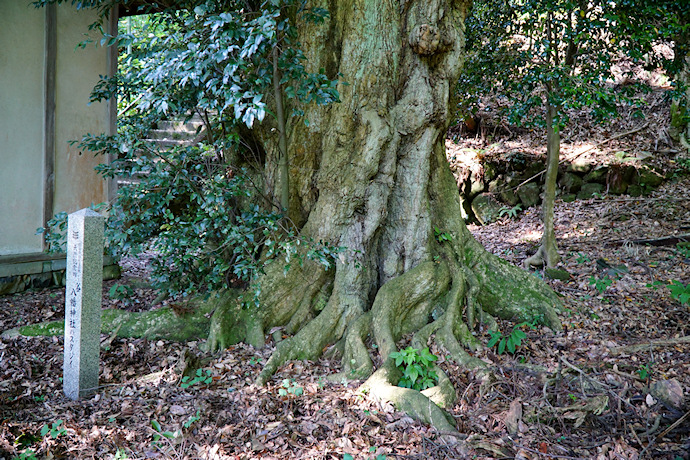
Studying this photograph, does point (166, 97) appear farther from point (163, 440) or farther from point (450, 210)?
point (450, 210)

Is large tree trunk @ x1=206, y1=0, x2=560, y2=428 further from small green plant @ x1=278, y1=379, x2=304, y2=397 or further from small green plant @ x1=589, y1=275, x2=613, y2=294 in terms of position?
small green plant @ x1=589, y1=275, x2=613, y2=294

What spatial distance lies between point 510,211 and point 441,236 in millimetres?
4821

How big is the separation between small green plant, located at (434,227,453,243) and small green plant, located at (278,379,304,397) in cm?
232

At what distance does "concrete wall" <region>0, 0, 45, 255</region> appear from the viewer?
19.9 feet

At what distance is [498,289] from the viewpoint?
5672 millimetres

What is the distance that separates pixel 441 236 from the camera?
561cm

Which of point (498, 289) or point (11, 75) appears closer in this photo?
point (498, 289)

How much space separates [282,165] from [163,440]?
112 inches

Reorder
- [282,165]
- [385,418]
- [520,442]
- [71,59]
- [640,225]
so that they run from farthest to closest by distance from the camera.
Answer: [640,225] < [71,59] < [282,165] < [385,418] < [520,442]

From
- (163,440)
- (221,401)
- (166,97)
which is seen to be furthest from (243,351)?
(166,97)

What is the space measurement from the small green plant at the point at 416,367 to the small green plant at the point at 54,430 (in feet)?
8.56

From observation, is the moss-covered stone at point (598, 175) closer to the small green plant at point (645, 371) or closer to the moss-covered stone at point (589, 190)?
the moss-covered stone at point (589, 190)

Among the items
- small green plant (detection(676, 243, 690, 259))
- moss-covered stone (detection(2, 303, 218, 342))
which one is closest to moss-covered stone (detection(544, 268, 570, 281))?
small green plant (detection(676, 243, 690, 259))

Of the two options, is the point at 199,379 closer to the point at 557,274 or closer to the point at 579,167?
the point at 557,274
